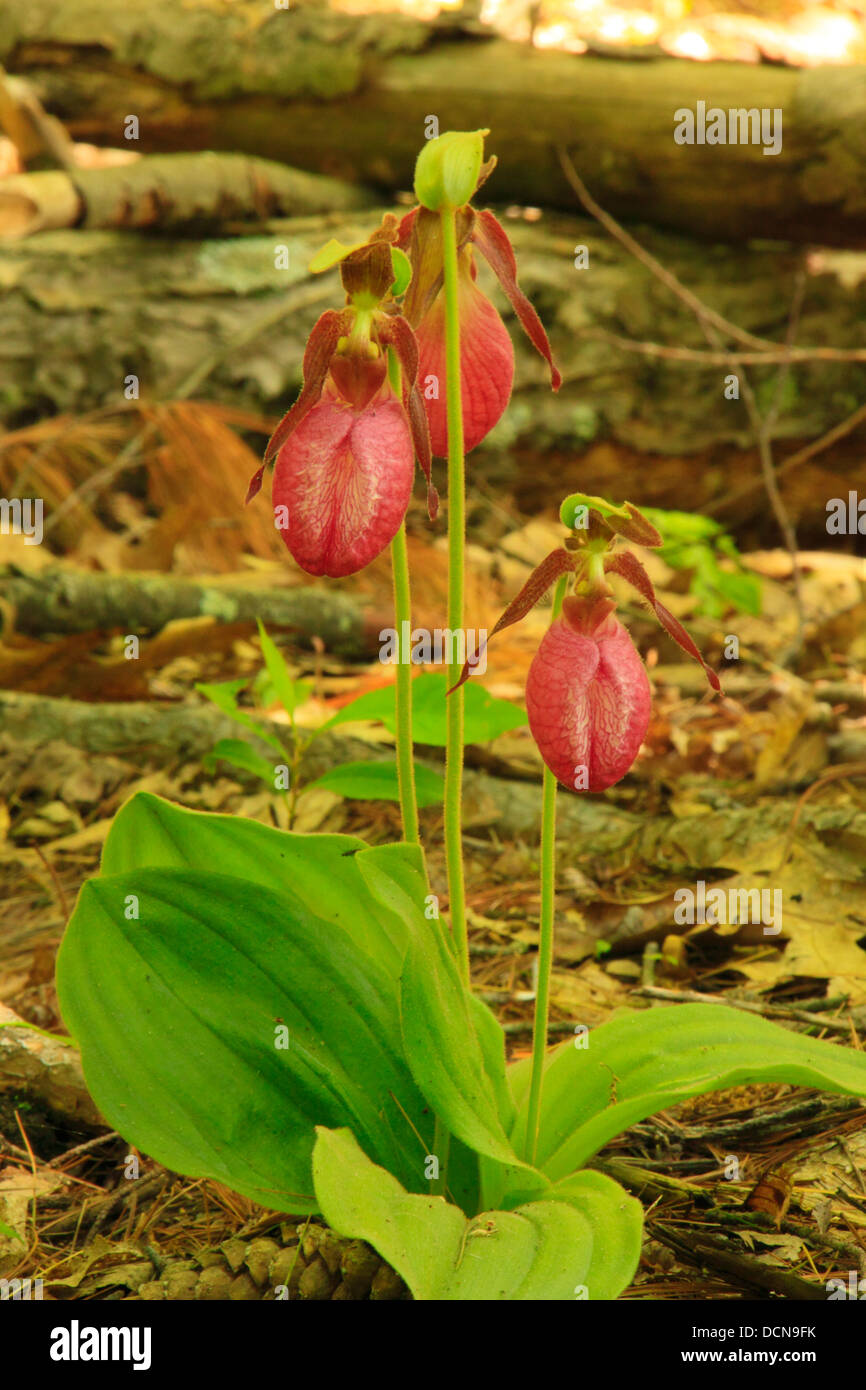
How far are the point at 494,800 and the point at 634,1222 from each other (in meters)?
1.31

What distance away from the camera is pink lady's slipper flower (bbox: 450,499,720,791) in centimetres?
110

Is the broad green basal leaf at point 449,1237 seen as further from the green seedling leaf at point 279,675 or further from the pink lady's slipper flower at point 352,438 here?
the green seedling leaf at point 279,675

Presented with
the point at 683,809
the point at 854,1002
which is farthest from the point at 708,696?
the point at 854,1002

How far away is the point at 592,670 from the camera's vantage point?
112 centimetres

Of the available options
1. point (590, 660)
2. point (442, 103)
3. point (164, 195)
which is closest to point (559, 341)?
point (442, 103)

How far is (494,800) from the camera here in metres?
2.35

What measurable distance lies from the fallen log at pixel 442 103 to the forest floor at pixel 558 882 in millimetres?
1207

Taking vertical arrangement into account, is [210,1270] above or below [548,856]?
below

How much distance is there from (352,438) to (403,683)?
27 cm

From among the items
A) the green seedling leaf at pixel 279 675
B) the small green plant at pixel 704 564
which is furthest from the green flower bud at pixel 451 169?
the small green plant at pixel 704 564

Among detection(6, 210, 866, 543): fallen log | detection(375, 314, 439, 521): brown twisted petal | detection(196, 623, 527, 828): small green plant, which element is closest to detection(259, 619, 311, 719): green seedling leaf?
detection(196, 623, 527, 828): small green plant

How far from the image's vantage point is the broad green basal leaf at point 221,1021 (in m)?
1.20

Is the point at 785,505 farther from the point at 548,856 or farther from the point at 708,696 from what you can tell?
the point at 548,856

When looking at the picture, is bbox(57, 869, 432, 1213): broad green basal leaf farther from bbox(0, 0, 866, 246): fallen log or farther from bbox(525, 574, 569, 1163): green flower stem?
bbox(0, 0, 866, 246): fallen log
